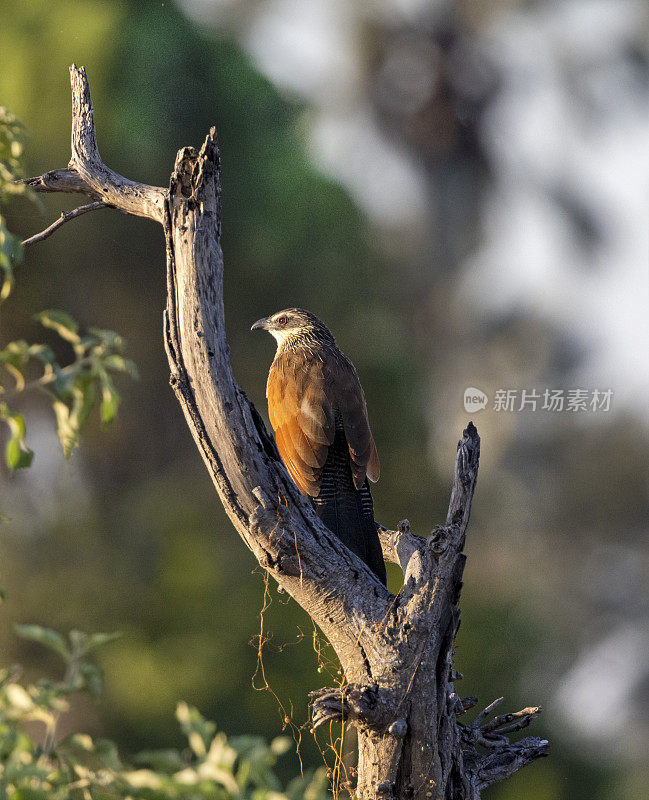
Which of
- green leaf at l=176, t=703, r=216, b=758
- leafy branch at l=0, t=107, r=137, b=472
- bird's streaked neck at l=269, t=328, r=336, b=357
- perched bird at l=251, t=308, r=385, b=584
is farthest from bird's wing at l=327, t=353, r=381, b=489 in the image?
green leaf at l=176, t=703, r=216, b=758

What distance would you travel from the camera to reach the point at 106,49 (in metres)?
5.68

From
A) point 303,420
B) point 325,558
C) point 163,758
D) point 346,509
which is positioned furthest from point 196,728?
point 303,420

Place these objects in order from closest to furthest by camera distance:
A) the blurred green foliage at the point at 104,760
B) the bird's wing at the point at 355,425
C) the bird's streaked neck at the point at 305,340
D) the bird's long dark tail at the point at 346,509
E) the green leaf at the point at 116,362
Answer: the blurred green foliage at the point at 104,760 < the green leaf at the point at 116,362 < the bird's long dark tail at the point at 346,509 < the bird's wing at the point at 355,425 < the bird's streaked neck at the point at 305,340

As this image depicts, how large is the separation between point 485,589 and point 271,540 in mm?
4553

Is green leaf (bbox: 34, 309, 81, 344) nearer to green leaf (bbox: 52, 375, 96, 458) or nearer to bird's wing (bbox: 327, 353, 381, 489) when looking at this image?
green leaf (bbox: 52, 375, 96, 458)

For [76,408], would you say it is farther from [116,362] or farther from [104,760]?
[104,760]

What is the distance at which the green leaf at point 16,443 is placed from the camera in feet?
2.75

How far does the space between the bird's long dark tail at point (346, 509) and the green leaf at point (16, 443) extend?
3.76 ft

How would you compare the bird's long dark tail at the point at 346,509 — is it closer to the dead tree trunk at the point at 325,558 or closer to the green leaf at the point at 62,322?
the dead tree trunk at the point at 325,558

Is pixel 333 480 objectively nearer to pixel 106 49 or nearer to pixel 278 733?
pixel 278 733

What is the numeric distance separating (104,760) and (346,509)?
4.30 ft

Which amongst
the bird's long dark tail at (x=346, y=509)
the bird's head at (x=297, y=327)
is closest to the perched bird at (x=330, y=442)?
the bird's long dark tail at (x=346, y=509)

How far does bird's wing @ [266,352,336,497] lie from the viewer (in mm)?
2093

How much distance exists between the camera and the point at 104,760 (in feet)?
→ 2.41
